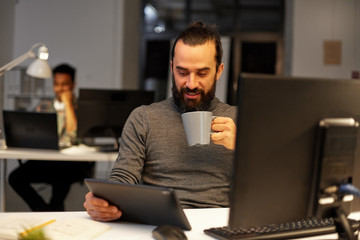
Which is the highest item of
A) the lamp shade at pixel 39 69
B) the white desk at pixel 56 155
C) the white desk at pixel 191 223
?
the lamp shade at pixel 39 69

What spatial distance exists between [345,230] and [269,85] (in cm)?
37

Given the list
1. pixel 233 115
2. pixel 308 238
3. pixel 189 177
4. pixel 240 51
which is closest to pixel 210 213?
pixel 189 177

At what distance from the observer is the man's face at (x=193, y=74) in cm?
162

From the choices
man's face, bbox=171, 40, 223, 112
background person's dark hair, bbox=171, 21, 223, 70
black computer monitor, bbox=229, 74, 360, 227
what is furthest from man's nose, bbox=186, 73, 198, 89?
black computer monitor, bbox=229, 74, 360, 227

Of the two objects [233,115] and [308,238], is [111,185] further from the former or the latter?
[233,115]

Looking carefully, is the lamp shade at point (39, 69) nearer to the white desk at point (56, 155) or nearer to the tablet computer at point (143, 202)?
the white desk at point (56, 155)

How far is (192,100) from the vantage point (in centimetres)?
165

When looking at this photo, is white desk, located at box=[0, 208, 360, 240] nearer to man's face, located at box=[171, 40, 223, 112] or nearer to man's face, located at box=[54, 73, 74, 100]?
man's face, located at box=[171, 40, 223, 112]

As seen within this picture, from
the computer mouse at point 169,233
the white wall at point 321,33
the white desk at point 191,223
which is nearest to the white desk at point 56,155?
the white desk at point 191,223

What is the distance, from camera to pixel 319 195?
3.09 ft

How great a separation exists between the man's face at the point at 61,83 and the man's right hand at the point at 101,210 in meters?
2.60

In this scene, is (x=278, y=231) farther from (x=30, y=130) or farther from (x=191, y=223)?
(x=30, y=130)

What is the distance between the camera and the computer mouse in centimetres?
107

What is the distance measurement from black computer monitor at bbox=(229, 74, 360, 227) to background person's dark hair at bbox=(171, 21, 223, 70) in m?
0.79
